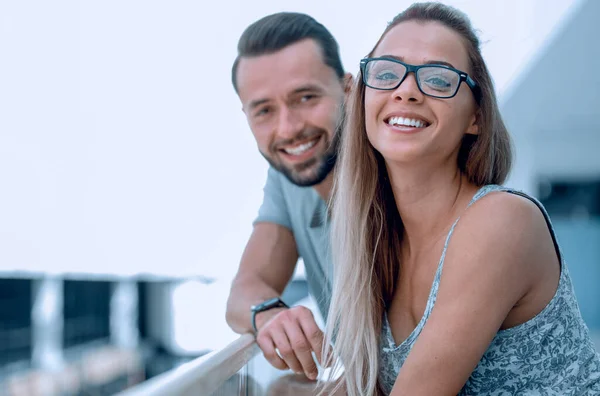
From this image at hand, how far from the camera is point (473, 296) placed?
98 centimetres

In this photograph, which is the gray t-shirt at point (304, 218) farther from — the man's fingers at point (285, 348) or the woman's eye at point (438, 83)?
the woman's eye at point (438, 83)

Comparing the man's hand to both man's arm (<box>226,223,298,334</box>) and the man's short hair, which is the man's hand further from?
the man's short hair

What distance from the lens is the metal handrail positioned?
2.04 ft

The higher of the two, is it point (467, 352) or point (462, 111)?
point (462, 111)

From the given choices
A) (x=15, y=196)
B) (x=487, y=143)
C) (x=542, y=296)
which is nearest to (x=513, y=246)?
(x=542, y=296)

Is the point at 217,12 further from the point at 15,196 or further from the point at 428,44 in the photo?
the point at 15,196

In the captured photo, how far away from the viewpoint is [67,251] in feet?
45.9

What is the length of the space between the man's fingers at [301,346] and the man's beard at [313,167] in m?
0.55

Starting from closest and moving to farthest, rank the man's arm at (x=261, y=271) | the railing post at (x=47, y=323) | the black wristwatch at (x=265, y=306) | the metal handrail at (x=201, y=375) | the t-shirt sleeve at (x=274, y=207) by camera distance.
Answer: the metal handrail at (x=201, y=375), the black wristwatch at (x=265, y=306), the man's arm at (x=261, y=271), the t-shirt sleeve at (x=274, y=207), the railing post at (x=47, y=323)

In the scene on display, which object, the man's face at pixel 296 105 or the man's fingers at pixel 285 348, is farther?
the man's face at pixel 296 105

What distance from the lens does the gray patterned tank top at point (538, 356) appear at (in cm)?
106

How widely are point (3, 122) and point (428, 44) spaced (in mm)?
26890

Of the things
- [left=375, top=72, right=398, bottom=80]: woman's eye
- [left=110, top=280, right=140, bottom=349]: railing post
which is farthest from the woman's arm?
[left=110, top=280, right=140, bottom=349]: railing post

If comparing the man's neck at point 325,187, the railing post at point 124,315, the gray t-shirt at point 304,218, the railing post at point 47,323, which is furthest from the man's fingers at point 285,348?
the railing post at point 124,315
